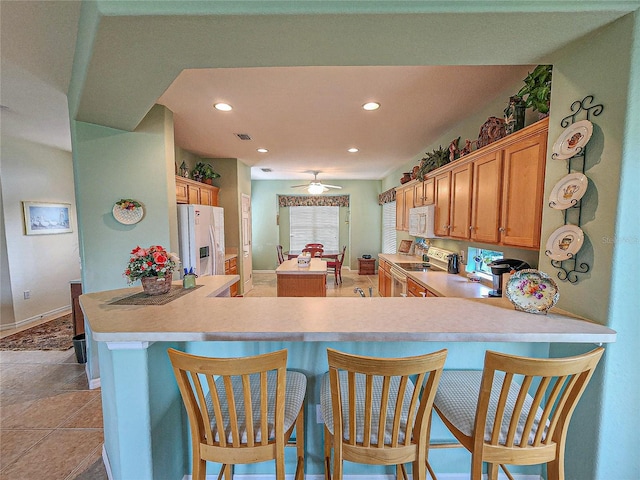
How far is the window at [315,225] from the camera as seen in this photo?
315 inches

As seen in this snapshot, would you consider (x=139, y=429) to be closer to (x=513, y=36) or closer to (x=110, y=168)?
(x=110, y=168)

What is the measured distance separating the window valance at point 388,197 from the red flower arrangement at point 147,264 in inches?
199

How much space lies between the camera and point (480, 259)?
9.68ft

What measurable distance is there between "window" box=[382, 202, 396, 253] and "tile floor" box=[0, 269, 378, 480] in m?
5.86

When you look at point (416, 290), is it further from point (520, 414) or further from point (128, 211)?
point (128, 211)

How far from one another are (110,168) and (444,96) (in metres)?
3.22

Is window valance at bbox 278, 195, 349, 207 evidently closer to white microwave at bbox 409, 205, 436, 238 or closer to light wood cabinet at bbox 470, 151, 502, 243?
white microwave at bbox 409, 205, 436, 238

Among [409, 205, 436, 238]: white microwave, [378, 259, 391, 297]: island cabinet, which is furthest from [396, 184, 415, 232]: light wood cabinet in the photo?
[378, 259, 391, 297]: island cabinet

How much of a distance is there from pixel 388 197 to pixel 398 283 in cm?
315

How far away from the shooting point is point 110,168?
2498 millimetres

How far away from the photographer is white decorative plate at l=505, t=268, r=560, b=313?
4.43 ft

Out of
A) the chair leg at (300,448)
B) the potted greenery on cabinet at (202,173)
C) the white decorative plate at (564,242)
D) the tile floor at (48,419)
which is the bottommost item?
the tile floor at (48,419)

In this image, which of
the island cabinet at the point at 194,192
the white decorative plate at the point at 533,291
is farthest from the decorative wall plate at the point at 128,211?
the white decorative plate at the point at 533,291

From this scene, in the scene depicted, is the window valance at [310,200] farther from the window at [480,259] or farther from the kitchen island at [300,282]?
the window at [480,259]
